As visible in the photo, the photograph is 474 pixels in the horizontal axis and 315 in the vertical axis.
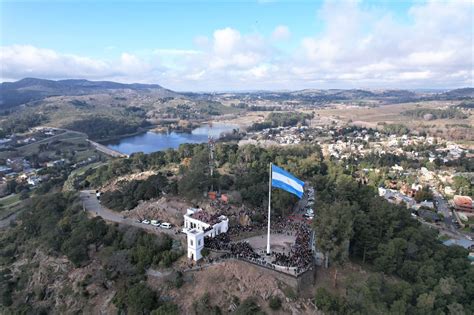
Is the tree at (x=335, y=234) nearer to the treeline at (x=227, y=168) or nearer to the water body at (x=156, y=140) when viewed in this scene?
the treeline at (x=227, y=168)

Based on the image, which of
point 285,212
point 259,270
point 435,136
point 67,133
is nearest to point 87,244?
point 259,270

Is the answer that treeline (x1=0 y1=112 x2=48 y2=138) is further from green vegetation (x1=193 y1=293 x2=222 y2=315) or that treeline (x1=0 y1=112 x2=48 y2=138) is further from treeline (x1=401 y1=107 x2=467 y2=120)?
treeline (x1=401 y1=107 x2=467 y2=120)

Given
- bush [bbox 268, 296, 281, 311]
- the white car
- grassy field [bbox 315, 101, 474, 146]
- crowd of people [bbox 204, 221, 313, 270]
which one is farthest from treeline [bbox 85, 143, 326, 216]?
grassy field [bbox 315, 101, 474, 146]

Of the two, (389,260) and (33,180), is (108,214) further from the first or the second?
(33,180)

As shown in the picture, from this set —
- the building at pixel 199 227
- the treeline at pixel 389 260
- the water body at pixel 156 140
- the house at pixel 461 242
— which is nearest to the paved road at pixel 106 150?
the water body at pixel 156 140

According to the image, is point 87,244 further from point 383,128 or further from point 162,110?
point 162,110

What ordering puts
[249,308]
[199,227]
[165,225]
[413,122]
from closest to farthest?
[249,308]
[199,227]
[165,225]
[413,122]

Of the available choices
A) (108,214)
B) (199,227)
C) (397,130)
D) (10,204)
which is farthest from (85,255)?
(397,130)
